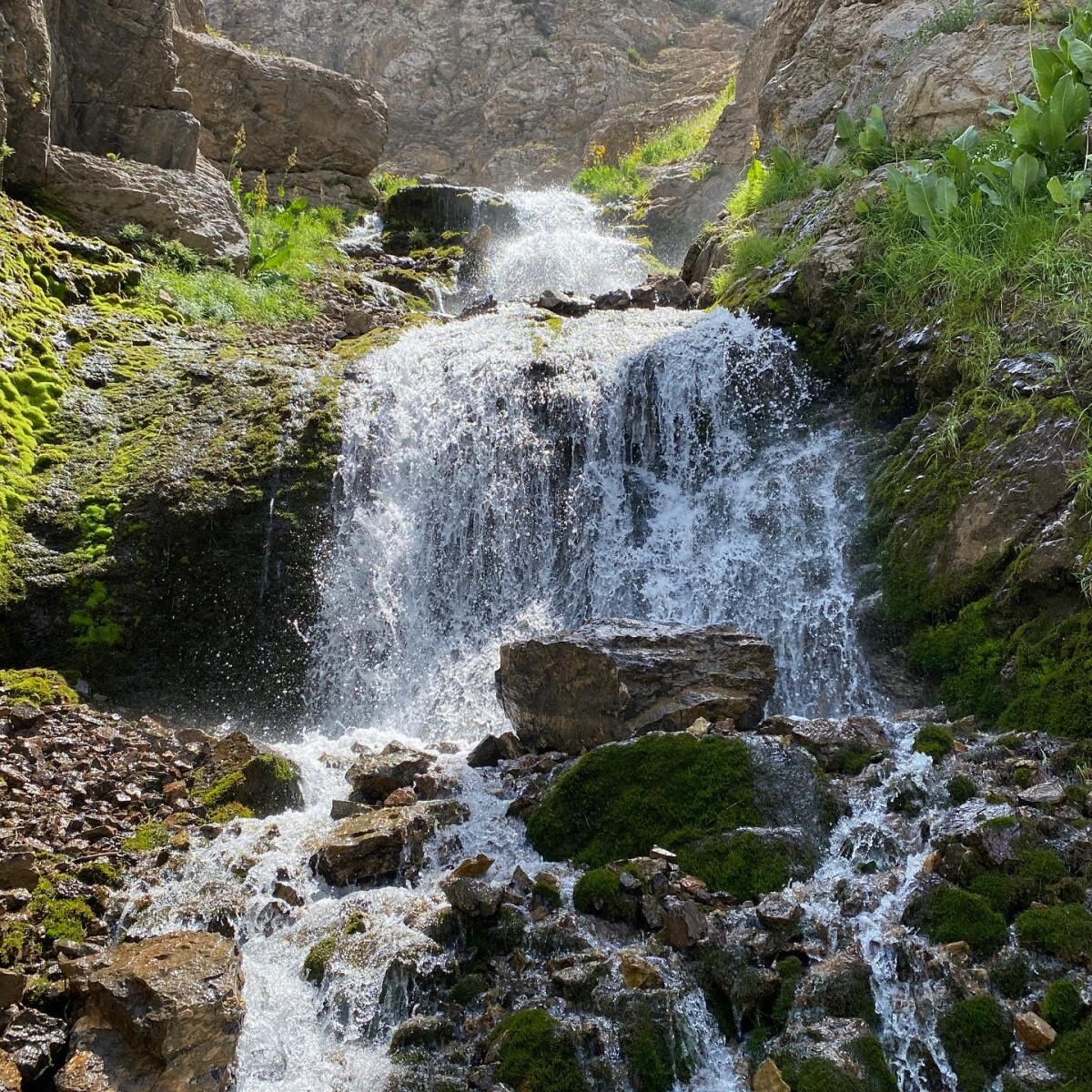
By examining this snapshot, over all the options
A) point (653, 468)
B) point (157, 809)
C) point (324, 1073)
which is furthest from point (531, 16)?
point (324, 1073)

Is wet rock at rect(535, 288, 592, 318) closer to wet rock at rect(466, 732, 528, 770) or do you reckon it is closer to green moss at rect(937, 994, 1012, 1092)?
wet rock at rect(466, 732, 528, 770)

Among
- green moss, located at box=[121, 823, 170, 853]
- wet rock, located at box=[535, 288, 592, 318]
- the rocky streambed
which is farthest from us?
wet rock, located at box=[535, 288, 592, 318]

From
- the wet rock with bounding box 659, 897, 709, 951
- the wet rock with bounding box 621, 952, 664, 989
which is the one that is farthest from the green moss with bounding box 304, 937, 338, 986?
the wet rock with bounding box 659, 897, 709, 951

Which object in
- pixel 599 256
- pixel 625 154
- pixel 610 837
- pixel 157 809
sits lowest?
pixel 610 837

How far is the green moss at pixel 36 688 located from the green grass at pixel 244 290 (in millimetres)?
4913

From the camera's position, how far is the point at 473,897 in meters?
3.80

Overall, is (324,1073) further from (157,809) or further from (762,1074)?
(157,809)

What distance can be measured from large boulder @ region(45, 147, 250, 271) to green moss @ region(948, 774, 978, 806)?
395 inches

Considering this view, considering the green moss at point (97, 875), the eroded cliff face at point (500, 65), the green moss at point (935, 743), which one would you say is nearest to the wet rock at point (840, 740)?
the green moss at point (935, 743)

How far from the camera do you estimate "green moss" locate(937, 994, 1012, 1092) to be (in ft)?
9.45

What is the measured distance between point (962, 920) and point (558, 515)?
5.35 metres

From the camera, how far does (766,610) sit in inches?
276

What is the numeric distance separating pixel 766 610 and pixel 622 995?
13.5 feet

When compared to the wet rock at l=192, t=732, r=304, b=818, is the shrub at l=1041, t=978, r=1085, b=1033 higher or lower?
lower
